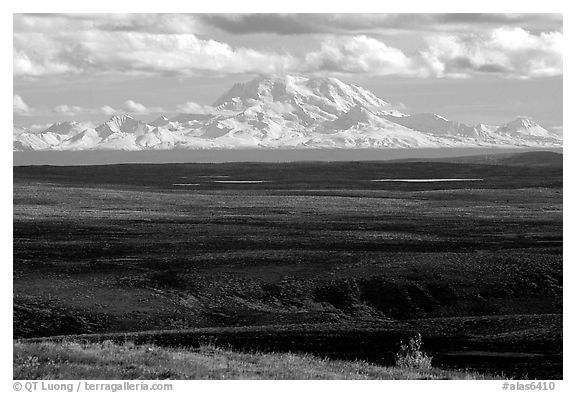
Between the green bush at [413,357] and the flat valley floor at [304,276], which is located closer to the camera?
the green bush at [413,357]

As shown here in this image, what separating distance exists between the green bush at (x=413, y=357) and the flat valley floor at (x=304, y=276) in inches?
20.2

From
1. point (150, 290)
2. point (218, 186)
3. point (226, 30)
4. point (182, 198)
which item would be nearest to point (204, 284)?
point (150, 290)

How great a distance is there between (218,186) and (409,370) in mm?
108227

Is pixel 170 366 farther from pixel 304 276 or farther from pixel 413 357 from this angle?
pixel 304 276

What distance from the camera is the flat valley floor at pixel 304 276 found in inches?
Answer: 1527

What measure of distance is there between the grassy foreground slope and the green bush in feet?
2.63

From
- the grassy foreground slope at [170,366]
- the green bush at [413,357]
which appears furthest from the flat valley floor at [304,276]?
the grassy foreground slope at [170,366]

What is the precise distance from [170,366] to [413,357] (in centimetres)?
1018

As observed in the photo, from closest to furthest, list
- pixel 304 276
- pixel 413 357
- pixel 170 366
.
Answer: pixel 170 366 → pixel 413 357 → pixel 304 276

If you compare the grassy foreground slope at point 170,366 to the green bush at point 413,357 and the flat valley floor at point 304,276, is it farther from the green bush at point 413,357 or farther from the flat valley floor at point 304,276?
the flat valley floor at point 304,276

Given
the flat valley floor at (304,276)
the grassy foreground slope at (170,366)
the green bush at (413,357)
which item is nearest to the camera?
the grassy foreground slope at (170,366)

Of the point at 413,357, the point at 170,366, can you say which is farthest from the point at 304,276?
the point at 170,366

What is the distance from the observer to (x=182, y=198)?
114m

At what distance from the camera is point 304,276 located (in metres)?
55.5
